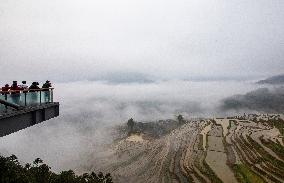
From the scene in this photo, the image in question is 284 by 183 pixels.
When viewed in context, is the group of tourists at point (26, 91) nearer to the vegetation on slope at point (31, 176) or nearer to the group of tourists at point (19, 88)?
the group of tourists at point (19, 88)

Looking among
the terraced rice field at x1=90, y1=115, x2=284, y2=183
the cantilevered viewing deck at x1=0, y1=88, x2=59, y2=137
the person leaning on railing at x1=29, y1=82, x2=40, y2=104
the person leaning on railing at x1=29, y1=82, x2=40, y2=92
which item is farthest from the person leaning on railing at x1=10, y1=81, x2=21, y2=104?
the terraced rice field at x1=90, y1=115, x2=284, y2=183

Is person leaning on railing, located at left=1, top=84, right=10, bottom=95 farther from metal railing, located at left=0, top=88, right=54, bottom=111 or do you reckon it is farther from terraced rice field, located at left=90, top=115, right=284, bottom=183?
terraced rice field, located at left=90, top=115, right=284, bottom=183

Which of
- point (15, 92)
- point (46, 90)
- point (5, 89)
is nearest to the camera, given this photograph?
point (5, 89)

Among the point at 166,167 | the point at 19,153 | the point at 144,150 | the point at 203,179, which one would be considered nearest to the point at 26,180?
the point at 203,179

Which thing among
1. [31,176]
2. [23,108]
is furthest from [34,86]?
[31,176]

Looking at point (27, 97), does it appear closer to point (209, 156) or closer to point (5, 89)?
point (5, 89)
